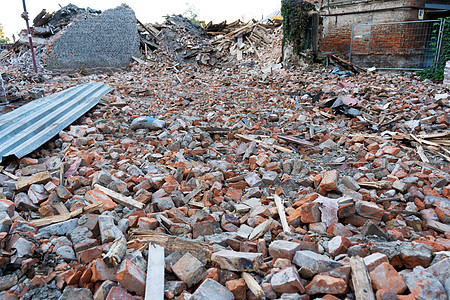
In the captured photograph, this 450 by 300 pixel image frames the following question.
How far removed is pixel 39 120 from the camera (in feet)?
16.2

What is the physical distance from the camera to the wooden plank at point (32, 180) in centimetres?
297

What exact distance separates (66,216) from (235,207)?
156cm

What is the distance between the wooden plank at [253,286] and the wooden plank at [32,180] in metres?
2.45

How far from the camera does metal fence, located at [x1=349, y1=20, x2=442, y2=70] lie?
11422mm

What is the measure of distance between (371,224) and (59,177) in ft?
10.8

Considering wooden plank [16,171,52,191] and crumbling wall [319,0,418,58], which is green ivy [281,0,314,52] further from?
wooden plank [16,171,52,191]

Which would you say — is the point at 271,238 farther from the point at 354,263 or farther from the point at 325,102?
the point at 325,102

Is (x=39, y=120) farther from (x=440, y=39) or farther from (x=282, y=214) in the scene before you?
(x=440, y=39)

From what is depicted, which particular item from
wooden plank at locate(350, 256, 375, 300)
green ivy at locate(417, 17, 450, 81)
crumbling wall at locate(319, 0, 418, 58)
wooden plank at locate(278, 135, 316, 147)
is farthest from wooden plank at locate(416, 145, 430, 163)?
crumbling wall at locate(319, 0, 418, 58)

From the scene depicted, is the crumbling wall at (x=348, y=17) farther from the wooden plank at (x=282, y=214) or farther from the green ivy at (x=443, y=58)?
the wooden plank at (x=282, y=214)

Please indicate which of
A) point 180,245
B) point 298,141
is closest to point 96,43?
point 298,141

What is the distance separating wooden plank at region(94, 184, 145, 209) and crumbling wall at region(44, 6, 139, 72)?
12682 mm

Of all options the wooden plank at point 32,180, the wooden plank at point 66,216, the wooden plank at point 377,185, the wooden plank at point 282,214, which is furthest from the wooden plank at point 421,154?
the wooden plank at point 32,180

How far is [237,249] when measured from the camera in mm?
2221
